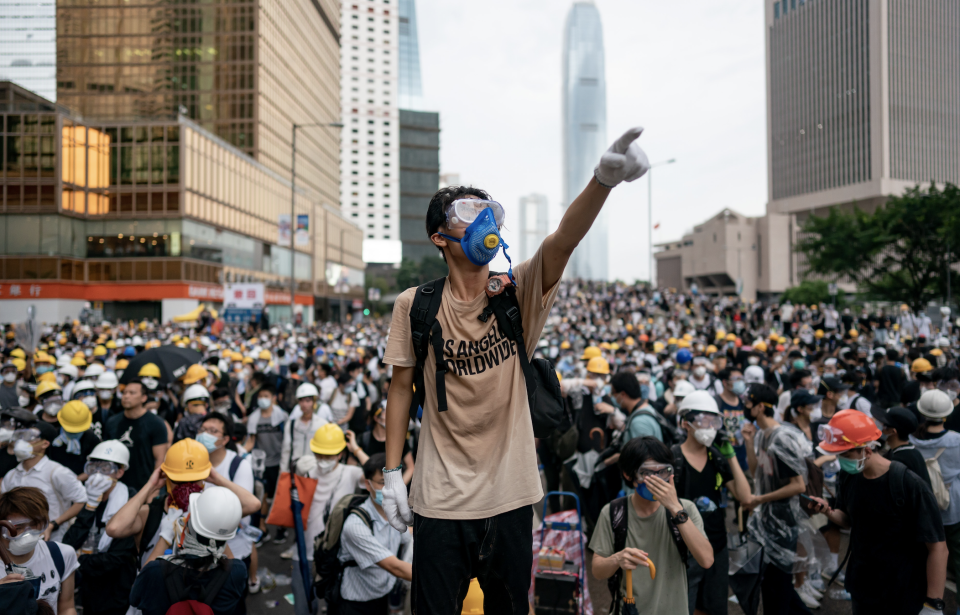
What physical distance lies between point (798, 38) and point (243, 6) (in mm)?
85999

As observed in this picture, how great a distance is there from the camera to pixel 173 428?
836 cm

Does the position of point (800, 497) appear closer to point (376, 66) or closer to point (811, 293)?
point (811, 293)

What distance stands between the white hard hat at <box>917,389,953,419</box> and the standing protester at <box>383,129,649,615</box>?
183 inches

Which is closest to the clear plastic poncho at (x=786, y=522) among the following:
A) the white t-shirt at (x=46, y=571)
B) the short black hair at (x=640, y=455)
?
the short black hair at (x=640, y=455)

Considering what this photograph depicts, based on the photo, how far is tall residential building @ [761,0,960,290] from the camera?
9081 centimetres

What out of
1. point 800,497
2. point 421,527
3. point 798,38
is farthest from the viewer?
point 798,38

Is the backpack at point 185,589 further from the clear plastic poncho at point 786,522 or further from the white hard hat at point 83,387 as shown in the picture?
the white hard hat at point 83,387

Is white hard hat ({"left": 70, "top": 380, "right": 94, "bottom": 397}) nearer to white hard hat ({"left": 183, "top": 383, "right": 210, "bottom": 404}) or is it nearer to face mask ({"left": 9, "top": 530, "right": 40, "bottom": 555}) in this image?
white hard hat ({"left": 183, "top": 383, "right": 210, "bottom": 404})

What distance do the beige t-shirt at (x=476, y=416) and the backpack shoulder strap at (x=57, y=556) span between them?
2.93 m

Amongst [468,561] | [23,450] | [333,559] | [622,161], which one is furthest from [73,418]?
[622,161]

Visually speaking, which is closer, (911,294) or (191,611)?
(191,611)

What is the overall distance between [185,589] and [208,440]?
2.39 m

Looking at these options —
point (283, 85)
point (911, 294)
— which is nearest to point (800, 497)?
point (911, 294)

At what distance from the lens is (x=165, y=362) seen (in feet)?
33.9
